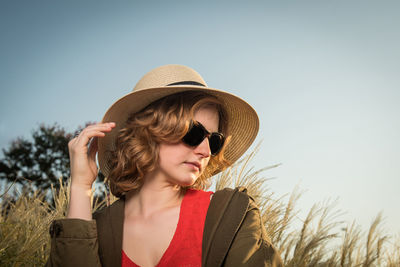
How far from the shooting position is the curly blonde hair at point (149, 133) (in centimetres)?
203

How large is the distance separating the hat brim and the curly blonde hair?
1.9 inches

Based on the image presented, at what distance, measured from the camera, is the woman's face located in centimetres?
199

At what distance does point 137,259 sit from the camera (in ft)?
6.31

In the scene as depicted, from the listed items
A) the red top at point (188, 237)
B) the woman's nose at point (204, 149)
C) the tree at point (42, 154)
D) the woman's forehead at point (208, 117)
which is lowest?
the tree at point (42, 154)

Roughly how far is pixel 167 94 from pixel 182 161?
43cm

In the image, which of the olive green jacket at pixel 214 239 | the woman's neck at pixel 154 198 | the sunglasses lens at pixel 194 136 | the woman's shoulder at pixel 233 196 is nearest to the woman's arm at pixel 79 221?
the olive green jacket at pixel 214 239

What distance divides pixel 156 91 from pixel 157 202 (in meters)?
0.67

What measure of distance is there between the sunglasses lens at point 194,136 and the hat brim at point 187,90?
237 mm

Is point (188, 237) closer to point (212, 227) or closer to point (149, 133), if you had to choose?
point (212, 227)

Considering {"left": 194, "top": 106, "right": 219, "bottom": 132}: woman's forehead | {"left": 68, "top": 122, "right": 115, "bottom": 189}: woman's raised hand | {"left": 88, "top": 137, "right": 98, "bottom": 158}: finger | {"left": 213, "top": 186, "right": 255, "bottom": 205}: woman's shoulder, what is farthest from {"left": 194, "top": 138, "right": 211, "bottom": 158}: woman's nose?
{"left": 88, "top": 137, "right": 98, "bottom": 158}: finger

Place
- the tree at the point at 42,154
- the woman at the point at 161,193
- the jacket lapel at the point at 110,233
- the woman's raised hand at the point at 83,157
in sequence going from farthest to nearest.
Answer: the tree at the point at 42,154 → the woman's raised hand at the point at 83,157 → the jacket lapel at the point at 110,233 → the woman at the point at 161,193

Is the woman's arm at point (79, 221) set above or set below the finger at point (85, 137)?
below

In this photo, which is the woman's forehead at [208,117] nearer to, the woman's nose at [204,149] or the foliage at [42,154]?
the woman's nose at [204,149]

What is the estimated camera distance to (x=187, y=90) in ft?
6.96
